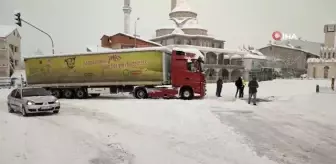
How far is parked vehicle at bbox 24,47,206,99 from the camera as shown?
21.7 metres

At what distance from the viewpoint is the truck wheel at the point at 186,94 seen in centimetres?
2164

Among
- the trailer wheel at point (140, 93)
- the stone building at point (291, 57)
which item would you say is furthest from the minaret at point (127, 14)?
the trailer wheel at point (140, 93)

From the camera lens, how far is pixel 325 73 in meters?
52.9

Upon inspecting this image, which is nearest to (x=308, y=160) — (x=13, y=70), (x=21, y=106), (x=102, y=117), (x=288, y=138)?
(x=288, y=138)

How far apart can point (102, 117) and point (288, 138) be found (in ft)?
25.5

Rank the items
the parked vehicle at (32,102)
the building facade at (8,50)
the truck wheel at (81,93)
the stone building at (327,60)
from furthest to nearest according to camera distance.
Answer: the stone building at (327,60) → the truck wheel at (81,93) → the building facade at (8,50) → the parked vehicle at (32,102)

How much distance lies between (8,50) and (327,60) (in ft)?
149

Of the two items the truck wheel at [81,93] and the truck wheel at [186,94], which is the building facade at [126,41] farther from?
the truck wheel at [186,94]

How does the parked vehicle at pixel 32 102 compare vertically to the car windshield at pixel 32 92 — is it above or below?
below

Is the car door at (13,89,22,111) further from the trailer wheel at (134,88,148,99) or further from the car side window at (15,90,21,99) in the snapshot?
the trailer wheel at (134,88,148,99)

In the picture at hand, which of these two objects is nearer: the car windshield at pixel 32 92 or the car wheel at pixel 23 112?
the car wheel at pixel 23 112

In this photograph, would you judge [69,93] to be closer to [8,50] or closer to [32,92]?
[8,50]

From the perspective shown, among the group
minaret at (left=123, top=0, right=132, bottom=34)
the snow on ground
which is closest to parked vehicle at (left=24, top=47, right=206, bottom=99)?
the snow on ground

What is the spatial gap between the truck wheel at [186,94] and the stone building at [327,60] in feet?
56.1
